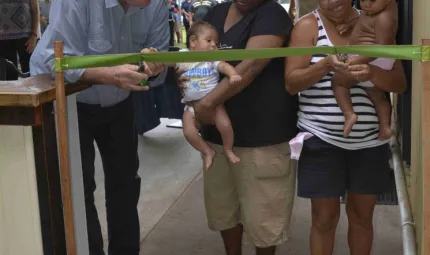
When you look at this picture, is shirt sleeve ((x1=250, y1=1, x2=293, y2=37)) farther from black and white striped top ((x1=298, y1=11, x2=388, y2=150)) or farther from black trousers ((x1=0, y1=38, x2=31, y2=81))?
black trousers ((x1=0, y1=38, x2=31, y2=81))

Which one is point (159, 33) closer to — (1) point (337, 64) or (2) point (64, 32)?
(2) point (64, 32)

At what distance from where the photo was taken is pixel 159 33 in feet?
10.7

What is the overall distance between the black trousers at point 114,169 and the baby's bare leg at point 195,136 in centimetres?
46

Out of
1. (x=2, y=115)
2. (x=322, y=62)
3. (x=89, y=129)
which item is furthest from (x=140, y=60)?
(x=89, y=129)

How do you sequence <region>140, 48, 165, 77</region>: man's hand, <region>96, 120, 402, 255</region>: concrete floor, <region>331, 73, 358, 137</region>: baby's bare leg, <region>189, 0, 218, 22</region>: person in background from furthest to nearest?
1. <region>189, 0, 218, 22</region>: person in background
2. <region>96, 120, 402, 255</region>: concrete floor
3. <region>331, 73, 358, 137</region>: baby's bare leg
4. <region>140, 48, 165, 77</region>: man's hand

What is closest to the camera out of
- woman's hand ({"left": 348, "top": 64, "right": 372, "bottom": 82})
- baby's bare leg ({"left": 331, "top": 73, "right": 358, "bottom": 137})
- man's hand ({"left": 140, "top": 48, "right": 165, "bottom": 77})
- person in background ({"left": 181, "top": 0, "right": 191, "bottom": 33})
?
woman's hand ({"left": 348, "top": 64, "right": 372, "bottom": 82})

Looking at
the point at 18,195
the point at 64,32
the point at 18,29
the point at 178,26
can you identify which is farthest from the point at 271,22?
the point at 178,26

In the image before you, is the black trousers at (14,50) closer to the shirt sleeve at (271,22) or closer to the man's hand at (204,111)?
the man's hand at (204,111)

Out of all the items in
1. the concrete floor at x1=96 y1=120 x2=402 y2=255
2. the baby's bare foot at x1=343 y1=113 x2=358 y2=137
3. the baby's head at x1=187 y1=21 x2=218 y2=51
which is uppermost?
the baby's head at x1=187 y1=21 x2=218 y2=51

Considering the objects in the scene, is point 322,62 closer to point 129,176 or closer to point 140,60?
point 140,60

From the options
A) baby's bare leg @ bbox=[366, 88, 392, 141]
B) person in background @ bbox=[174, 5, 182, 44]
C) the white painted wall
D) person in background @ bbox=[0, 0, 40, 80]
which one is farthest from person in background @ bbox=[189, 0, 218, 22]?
person in background @ bbox=[174, 5, 182, 44]

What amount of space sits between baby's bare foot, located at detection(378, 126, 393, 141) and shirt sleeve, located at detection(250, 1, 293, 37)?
637 millimetres

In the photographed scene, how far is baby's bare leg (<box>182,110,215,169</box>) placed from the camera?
305 cm

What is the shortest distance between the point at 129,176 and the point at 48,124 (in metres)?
1.13
